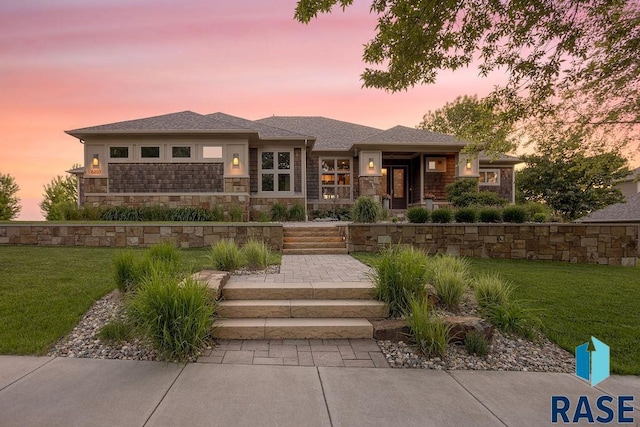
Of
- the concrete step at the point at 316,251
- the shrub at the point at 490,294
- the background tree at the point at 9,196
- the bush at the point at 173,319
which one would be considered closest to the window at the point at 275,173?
the concrete step at the point at 316,251

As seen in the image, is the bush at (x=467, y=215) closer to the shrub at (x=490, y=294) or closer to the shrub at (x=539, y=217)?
the shrub at (x=539, y=217)

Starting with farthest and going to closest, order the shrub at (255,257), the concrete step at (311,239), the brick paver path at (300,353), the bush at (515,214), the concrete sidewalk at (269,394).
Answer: the concrete step at (311,239) → the bush at (515,214) → the shrub at (255,257) → the brick paver path at (300,353) → the concrete sidewalk at (269,394)

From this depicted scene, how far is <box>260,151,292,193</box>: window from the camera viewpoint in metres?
16.0

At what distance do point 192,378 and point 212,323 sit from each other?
0.99m

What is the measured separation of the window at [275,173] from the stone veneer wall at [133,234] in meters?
6.54

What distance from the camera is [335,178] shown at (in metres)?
17.9

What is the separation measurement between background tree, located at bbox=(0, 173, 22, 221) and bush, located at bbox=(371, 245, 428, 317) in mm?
33568

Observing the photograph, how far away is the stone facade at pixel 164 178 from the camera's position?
1461cm

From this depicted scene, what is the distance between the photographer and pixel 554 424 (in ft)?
8.07

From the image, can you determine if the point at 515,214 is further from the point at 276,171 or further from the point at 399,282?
the point at 276,171

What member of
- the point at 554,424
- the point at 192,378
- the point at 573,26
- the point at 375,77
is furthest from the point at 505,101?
the point at 192,378

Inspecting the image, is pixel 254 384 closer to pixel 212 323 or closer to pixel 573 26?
pixel 212 323

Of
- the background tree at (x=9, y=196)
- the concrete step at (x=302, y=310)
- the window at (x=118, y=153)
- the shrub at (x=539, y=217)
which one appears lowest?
the concrete step at (x=302, y=310)

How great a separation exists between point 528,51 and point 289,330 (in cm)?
653
